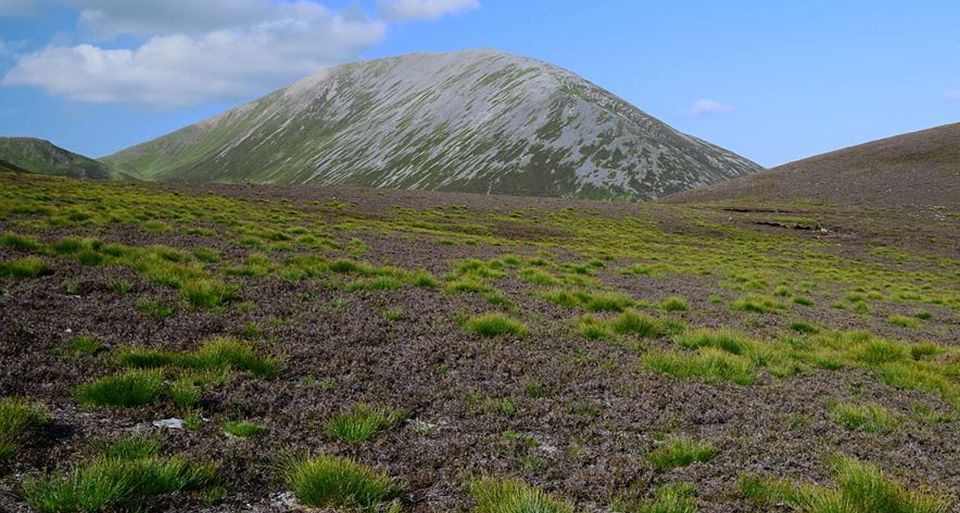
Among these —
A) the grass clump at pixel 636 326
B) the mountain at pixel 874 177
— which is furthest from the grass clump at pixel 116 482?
the mountain at pixel 874 177

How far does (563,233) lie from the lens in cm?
5291

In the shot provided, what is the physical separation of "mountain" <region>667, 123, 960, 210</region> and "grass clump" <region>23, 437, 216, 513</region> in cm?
10637

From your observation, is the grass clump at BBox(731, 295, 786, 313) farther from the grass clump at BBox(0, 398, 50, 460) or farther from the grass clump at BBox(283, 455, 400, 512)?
the grass clump at BBox(0, 398, 50, 460)

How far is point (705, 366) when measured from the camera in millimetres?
11805

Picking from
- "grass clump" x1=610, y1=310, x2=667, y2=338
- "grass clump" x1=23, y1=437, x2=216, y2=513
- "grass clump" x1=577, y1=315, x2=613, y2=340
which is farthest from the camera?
"grass clump" x1=610, y1=310, x2=667, y2=338

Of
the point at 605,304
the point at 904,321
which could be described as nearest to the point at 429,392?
the point at 605,304

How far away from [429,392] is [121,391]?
14.5ft

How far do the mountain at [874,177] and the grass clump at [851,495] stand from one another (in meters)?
101

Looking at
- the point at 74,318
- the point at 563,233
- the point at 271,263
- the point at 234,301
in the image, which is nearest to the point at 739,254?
the point at 563,233

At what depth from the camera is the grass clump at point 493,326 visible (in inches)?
521

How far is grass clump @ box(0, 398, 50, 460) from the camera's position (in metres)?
6.12

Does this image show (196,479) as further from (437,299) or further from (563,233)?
(563,233)

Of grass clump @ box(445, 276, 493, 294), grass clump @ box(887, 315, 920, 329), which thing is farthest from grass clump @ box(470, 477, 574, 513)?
grass clump @ box(887, 315, 920, 329)

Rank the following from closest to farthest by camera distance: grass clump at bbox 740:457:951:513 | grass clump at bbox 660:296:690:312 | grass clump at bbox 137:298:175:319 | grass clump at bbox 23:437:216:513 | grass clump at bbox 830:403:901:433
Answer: grass clump at bbox 23:437:216:513 → grass clump at bbox 740:457:951:513 → grass clump at bbox 830:403:901:433 → grass clump at bbox 137:298:175:319 → grass clump at bbox 660:296:690:312
